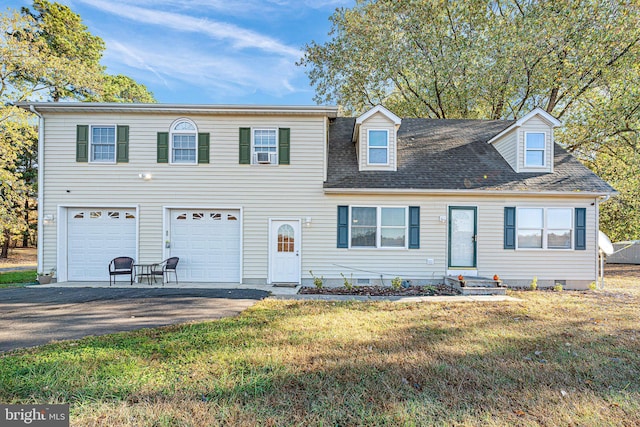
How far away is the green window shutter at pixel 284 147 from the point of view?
392 inches

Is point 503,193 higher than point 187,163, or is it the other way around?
point 187,163

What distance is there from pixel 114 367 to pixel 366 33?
57.5 ft

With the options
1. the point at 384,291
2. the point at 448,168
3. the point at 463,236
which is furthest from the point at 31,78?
the point at 463,236

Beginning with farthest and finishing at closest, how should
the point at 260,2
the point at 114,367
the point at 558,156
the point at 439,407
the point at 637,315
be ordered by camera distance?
the point at 260,2, the point at 558,156, the point at 637,315, the point at 114,367, the point at 439,407

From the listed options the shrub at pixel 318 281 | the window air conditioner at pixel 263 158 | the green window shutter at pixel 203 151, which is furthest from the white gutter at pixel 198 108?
the shrub at pixel 318 281

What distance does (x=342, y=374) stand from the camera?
12.0ft

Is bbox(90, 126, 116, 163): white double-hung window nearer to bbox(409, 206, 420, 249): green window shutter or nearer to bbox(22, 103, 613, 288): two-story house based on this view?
bbox(22, 103, 613, 288): two-story house

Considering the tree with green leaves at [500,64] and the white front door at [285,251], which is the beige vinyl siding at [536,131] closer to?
the tree with green leaves at [500,64]

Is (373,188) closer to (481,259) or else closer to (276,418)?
(481,259)

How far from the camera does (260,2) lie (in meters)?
13.6

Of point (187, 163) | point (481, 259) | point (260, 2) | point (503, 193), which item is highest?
point (260, 2)

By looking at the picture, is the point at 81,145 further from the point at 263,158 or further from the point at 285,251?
the point at 285,251

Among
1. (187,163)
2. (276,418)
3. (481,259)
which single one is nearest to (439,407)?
(276,418)

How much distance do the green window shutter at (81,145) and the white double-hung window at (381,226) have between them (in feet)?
28.7
